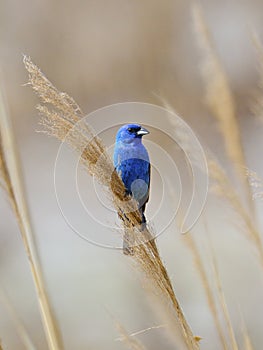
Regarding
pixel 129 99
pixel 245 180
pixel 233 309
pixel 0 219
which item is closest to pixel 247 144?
pixel 129 99

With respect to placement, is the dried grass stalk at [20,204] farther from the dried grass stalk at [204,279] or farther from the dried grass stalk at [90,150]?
the dried grass stalk at [204,279]

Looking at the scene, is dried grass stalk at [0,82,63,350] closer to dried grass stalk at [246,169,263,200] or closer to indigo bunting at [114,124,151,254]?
indigo bunting at [114,124,151,254]

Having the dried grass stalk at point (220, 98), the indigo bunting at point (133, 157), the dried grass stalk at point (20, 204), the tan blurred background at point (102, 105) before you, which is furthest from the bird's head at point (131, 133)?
the tan blurred background at point (102, 105)

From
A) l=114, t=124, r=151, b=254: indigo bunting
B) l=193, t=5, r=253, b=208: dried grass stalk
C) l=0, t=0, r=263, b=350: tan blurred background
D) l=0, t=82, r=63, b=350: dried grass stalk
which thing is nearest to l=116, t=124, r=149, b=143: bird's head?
l=114, t=124, r=151, b=254: indigo bunting

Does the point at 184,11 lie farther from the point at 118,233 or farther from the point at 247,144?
the point at 118,233

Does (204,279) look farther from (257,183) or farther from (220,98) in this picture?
(220,98)
